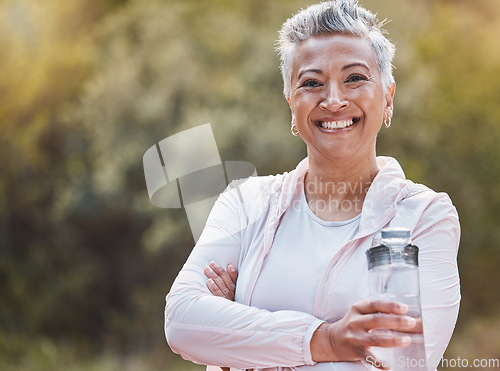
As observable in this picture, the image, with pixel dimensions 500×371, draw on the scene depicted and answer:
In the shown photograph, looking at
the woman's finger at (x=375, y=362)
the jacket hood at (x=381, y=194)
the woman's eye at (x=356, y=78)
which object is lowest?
the woman's finger at (x=375, y=362)

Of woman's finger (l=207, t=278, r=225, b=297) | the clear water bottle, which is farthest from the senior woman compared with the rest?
the clear water bottle

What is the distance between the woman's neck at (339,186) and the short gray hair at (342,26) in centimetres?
18

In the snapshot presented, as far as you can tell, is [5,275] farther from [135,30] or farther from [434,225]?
[434,225]

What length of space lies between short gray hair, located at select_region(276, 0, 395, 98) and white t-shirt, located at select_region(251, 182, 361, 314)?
1.07 ft

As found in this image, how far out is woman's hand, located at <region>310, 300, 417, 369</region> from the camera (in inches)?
35.9

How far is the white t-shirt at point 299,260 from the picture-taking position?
1206 mm

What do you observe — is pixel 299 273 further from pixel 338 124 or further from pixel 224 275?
pixel 338 124

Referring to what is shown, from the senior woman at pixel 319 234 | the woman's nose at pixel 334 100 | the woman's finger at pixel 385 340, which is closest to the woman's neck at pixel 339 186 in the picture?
the senior woman at pixel 319 234

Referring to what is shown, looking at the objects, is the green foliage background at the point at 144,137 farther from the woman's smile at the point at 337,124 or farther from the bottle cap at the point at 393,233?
the bottle cap at the point at 393,233

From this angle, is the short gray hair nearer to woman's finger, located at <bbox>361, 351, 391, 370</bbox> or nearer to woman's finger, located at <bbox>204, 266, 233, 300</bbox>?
woman's finger, located at <bbox>204, 266, 233, 300</bbox>

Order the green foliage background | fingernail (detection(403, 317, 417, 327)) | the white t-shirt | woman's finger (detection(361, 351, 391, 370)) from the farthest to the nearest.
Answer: the green foliage background, the white t-shirt, woman's finger (detection(361, 351, 391, 370)), fingernail (detection(403, 317, 417, 327))

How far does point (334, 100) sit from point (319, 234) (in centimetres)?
27

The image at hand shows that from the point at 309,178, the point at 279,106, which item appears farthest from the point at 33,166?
the point at 309,178

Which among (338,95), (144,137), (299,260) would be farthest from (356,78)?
(144,137)
